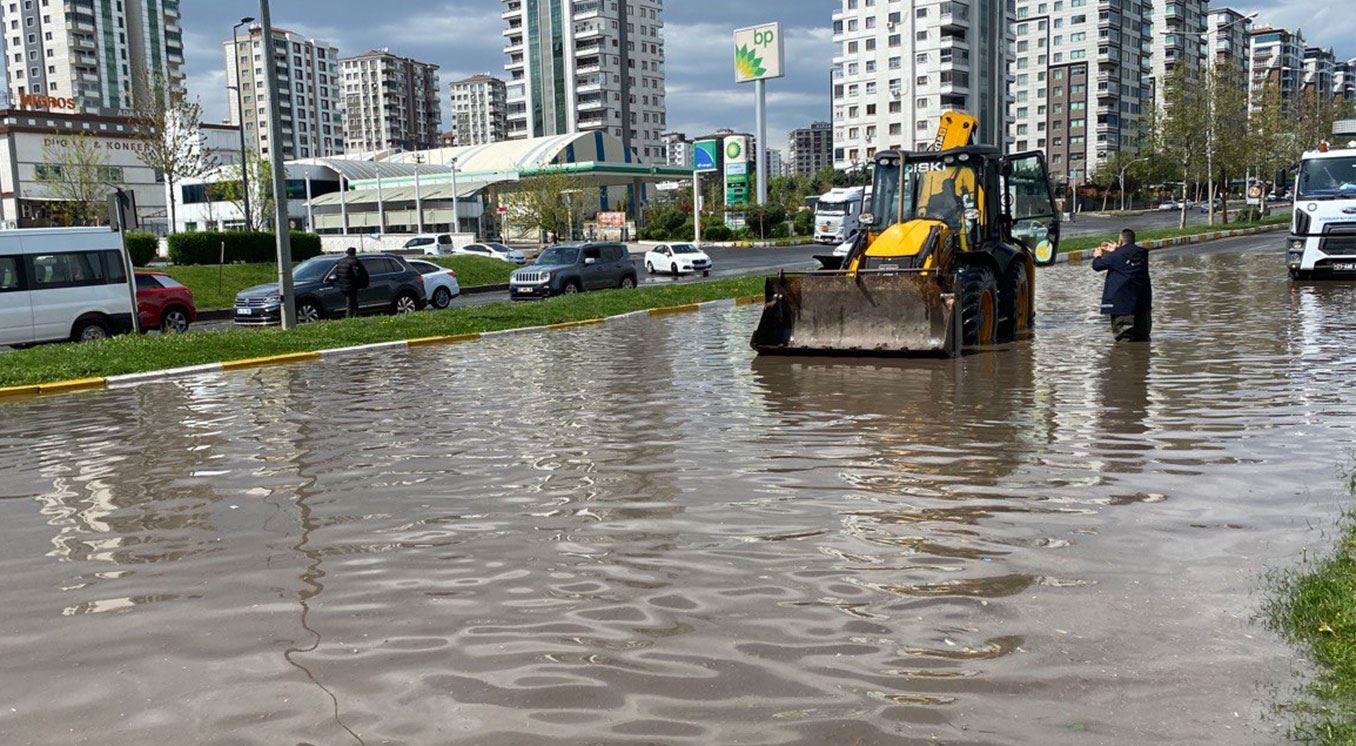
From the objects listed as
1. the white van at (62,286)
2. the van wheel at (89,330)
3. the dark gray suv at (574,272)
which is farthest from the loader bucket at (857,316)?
the dark gray suv at (574,272)

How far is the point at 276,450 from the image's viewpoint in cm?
913

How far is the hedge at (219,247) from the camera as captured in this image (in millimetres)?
34875

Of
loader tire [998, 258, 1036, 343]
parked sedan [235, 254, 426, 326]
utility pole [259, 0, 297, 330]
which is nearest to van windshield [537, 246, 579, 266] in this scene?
parked sedan [235, 254, 426, 326]

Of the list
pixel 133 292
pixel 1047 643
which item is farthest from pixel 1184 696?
pixel 133 292

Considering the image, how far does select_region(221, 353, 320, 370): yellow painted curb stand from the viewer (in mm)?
15883

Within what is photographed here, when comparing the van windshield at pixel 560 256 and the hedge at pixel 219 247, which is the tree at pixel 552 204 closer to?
the hedge at pixel 219 247

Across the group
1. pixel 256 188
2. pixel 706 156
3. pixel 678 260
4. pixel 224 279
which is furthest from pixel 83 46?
pixel 678 260

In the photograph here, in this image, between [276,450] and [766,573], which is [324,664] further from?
[276,450]

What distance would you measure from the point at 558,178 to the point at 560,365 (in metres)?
59.2

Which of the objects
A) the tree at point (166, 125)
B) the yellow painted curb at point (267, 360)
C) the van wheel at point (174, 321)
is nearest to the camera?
the yellow painted curb at point (267, 360)

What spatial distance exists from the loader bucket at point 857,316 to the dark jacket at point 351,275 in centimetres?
1110

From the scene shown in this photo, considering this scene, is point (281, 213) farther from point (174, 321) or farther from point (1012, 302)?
point (1012, 302)

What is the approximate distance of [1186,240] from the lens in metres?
45.2

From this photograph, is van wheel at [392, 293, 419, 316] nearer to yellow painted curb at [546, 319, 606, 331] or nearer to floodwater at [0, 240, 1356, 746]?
yellow painted curb at [546, 319, 606, 331]
